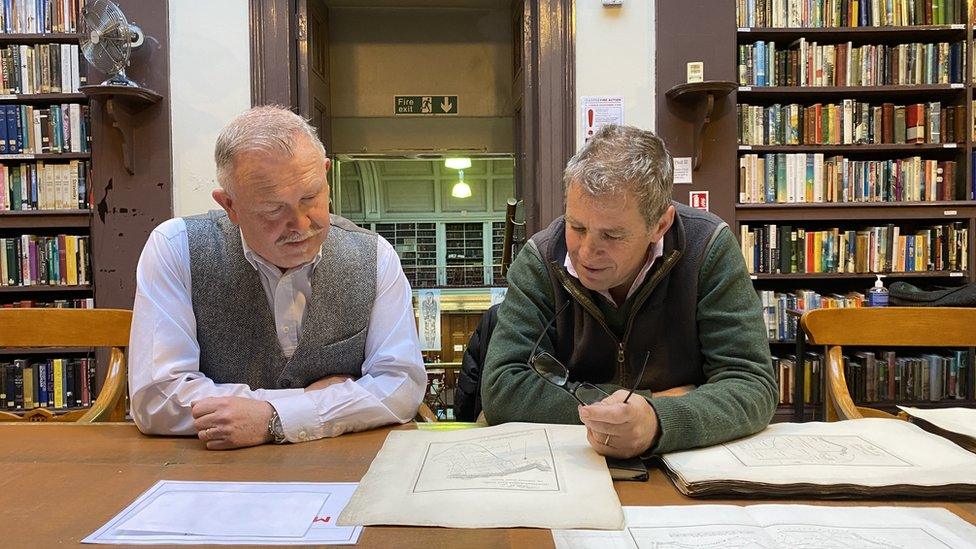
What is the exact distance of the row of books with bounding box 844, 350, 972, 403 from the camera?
12.1ft

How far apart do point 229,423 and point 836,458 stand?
965mm

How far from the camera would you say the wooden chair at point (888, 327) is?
1613 mm

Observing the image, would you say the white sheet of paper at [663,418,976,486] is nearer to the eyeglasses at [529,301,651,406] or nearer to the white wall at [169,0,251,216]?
the eyeglasses at [529,301,651,406]

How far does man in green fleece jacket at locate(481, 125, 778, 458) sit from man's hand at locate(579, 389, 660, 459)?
0.17 ft

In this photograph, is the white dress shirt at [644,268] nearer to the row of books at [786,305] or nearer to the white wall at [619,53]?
the white wall at [619,53]

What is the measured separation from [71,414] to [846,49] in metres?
3.96

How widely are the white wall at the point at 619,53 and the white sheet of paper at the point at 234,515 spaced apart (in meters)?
2.93

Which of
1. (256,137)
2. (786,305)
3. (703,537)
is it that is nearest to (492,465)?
(703,537)

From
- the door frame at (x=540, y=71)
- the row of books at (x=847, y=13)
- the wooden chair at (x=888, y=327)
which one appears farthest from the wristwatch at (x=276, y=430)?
the row of books at (x=847, y=13)

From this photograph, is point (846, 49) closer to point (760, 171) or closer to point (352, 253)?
point (760, 171)

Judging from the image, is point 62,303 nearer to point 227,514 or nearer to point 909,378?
point 227,514

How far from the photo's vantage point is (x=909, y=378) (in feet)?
12.1

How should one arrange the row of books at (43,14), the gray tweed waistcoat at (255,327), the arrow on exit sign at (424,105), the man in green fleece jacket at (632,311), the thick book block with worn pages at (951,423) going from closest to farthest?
the thick book block with worn pages at (951,423) < the man in green fleece jacket at (632,311) < the gray tweed waistcoat at (255,327) < the row of books at (43,14) < the arrow on exit sign at (424,105)

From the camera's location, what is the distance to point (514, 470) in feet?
3.11
